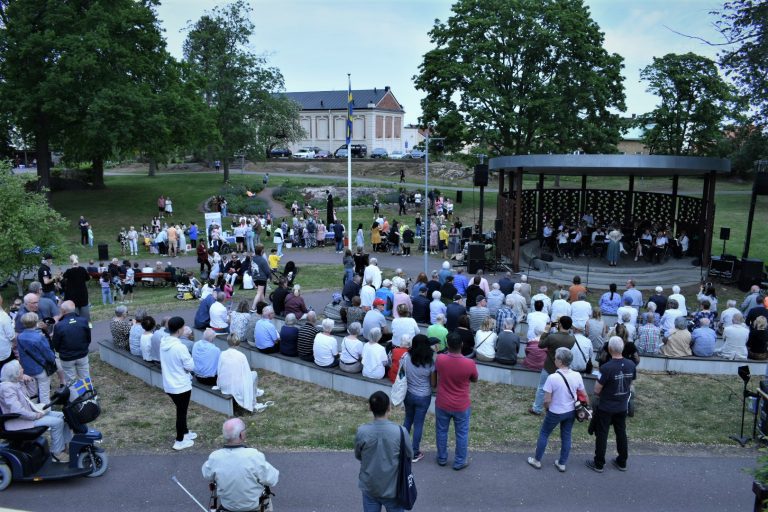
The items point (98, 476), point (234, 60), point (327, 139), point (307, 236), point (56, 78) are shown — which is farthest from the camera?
point (327, 139)

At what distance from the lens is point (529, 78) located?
33.4 m

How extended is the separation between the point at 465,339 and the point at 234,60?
3536 centimetres

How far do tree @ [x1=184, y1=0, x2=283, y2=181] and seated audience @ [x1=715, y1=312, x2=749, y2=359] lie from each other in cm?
A: 3394

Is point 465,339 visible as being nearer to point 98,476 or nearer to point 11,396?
point 98,476

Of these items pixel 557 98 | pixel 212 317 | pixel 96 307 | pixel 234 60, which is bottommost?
pixel 96 307

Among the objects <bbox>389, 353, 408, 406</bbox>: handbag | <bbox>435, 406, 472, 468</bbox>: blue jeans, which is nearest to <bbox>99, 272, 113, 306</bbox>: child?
<bbox>389, 353, 408, 406</bbox>: handbag

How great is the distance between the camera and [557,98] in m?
32.5

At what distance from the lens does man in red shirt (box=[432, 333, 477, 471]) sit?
680 centimetres

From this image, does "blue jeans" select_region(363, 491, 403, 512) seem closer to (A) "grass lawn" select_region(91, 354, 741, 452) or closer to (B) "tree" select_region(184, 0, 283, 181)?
(A) "grass lawn" select_region(91, 354, 741, 452)

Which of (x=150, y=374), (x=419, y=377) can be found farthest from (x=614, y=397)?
(x=150, y=374)

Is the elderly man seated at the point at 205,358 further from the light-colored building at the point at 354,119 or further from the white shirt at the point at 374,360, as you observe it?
the light-colored building at the point at 354,119

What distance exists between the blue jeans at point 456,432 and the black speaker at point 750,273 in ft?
50.2

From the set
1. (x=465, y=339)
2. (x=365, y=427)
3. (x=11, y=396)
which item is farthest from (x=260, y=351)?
(x=365, y=427)

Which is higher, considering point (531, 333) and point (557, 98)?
point (557, 98)
